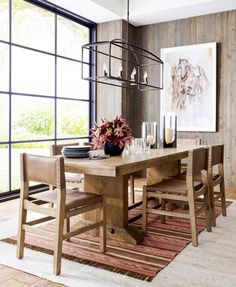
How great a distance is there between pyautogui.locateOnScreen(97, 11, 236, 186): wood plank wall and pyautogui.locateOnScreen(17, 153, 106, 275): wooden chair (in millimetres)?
3367

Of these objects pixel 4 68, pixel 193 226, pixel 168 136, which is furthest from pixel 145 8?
pixel 193 226

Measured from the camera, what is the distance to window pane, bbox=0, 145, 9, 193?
14.1 feet

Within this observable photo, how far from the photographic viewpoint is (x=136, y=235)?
8.91 ft

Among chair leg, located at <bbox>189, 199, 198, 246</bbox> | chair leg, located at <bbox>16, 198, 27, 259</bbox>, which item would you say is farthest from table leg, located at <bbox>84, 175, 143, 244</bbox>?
chair leg, located at <bbox>16, 198, 27, 259</bbox>

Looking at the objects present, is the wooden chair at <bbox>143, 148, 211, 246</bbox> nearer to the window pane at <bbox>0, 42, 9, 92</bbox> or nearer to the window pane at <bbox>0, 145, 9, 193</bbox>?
the window pane at <bbox>0, 145, 9, 193</bbox>

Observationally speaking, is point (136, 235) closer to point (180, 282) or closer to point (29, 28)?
point (180, 282)

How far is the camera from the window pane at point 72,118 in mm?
5211

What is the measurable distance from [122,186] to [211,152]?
3.03ft

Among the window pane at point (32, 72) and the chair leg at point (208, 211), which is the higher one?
the window pane at point (32, 72)

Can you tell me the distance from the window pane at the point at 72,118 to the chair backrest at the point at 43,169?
2.88 meters

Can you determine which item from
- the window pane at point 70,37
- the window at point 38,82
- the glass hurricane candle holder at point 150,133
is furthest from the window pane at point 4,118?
the glass hurricane candle holder at point 150,133

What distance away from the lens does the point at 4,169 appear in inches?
Result: 174

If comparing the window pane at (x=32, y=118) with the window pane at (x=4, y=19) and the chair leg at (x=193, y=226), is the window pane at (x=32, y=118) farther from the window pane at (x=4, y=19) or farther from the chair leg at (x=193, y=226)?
the chair leg at (x=193, y=226)

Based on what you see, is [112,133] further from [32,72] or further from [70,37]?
[70,37]
